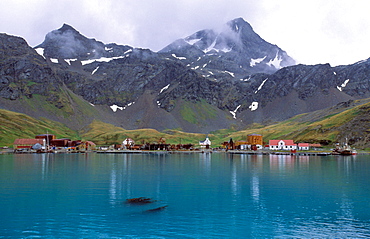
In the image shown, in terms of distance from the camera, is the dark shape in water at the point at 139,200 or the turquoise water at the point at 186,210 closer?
the turquoise water at the point at 186,210

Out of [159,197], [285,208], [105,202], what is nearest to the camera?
[285,208]

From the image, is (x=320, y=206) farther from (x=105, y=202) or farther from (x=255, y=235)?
Result: (x=105, y=202)

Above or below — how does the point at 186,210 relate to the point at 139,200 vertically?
below

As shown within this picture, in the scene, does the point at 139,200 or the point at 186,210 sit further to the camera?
the point at 139,200

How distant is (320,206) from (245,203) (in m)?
9.27

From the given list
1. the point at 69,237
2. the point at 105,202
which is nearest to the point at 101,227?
the point at 69,237

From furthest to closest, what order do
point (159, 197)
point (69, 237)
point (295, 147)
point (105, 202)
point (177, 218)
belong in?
point (295, 147), point (159, 197), point (105, 202), point (177, 218), point (69, 237)

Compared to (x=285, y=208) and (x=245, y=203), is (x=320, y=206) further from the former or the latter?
(x=245, y=203)

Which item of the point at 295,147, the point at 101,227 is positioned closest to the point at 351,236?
the point at 101,227

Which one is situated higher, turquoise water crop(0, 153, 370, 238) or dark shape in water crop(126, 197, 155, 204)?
dark shape in water crop(126, 197, 155, 204)

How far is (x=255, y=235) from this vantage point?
28.2 meters

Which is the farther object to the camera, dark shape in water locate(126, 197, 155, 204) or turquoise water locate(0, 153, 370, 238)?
dark shape in water locate(126, 197, 155, 204)

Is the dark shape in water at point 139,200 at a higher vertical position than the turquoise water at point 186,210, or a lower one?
higher

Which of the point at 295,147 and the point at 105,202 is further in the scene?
the point at 295,147
